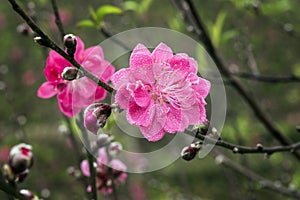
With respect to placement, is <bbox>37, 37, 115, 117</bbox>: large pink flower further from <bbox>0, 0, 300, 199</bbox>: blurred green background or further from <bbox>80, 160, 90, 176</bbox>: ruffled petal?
<bbox>0, 0, 300, 199</bbox>: blurred green background

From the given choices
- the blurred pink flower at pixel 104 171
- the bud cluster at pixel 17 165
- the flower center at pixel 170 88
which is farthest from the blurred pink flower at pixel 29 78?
the flower center at pixel 170 88

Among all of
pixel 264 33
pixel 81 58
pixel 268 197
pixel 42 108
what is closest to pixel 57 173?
pixel 42 108

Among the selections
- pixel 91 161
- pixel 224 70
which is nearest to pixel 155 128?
pixel 91 161

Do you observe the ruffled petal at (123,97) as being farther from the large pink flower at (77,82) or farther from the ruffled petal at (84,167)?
the ruffled petal at (84,167)

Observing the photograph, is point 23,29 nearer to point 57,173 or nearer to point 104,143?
point 104,143

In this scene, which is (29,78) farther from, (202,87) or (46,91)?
(202,87)

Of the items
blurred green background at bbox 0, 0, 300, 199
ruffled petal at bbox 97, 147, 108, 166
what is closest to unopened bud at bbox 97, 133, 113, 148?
ruffled petal at bbox 97, 147, 108, 166
